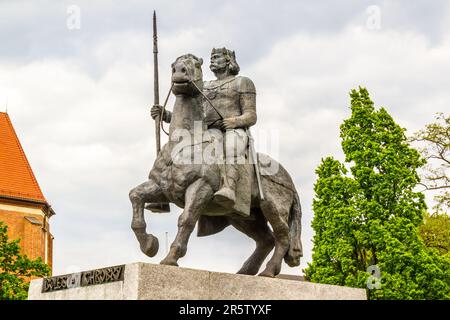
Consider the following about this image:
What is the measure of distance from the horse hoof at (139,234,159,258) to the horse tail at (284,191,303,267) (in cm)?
218

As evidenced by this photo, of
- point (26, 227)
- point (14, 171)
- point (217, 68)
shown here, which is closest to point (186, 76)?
point (217, 68)

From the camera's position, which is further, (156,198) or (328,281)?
(328,281)

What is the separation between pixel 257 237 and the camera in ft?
36.1

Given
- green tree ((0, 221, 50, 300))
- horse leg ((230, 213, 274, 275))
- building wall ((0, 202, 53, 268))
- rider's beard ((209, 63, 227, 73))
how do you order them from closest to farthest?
horse leg ((230, 213, 274, 275))
rider's beard ((209, 63, 227, 73))
green tree ((0, 221, 50, 300))
building wall ((0, 202, 53, 268))

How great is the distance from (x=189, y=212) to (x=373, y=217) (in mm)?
18611

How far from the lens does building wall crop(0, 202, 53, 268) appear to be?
43.0 meters

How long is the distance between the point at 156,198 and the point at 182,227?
764mm

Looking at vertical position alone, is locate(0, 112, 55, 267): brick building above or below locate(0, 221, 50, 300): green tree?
above

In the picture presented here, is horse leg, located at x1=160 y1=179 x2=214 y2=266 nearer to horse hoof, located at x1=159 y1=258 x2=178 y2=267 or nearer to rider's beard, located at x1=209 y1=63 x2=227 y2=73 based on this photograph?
horse hoof, located at x1=159 y1=258 x2=178 y2=267

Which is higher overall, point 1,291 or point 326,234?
point 326,234

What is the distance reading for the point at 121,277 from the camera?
803cm

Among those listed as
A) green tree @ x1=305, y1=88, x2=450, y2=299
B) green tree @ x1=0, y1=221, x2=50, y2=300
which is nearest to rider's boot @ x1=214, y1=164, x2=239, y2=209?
green tree @ x1=305, y1=88, x2=450, y2=299

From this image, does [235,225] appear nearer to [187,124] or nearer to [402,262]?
[187,124]
